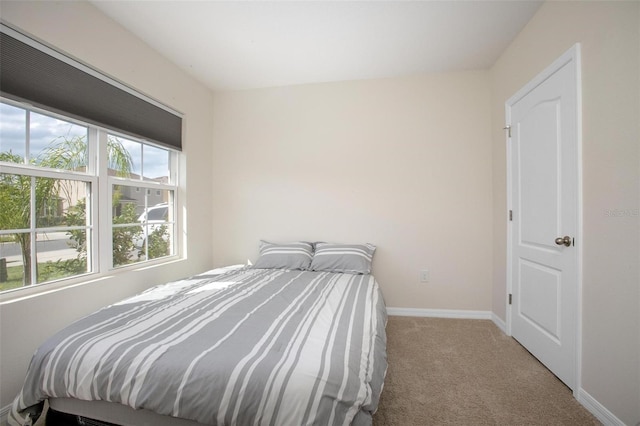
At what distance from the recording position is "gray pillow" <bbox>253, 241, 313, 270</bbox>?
265 cm

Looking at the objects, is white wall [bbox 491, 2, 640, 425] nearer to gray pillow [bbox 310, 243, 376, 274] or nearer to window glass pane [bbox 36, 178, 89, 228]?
gray pillow [bbox 310, 243, 376, 274]

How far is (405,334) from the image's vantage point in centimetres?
231

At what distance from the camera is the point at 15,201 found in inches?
58.8

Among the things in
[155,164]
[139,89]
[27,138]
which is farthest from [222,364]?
[139,89]

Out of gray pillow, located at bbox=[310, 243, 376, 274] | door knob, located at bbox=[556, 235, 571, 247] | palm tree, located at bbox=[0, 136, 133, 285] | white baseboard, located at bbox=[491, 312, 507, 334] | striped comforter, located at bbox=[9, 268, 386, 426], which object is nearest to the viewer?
striped comforter, located at bbox=[9, 268, 386, 426]

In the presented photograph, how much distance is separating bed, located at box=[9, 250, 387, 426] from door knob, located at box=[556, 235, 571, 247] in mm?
1272

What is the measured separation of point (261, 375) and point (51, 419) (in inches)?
45.2

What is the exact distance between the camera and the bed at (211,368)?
36.2 inches

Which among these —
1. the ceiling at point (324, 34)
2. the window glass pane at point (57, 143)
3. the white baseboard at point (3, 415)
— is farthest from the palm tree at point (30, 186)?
the ceiling at point (324, 34)

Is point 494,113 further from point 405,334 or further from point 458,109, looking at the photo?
point 405,334

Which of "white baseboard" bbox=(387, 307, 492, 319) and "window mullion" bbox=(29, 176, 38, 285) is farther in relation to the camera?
"white baseboard" bbox=(387, 307, 492, 319)

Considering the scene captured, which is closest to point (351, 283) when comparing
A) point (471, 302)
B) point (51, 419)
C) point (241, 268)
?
point (241, 268)

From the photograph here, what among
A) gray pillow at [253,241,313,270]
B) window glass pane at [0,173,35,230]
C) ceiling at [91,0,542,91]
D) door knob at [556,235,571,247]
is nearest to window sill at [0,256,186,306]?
window glass pane at [0,173,35,230]

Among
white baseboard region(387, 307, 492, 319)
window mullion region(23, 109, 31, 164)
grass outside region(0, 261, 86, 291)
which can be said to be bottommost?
white baseboard region(387, 307, 492, 319)
